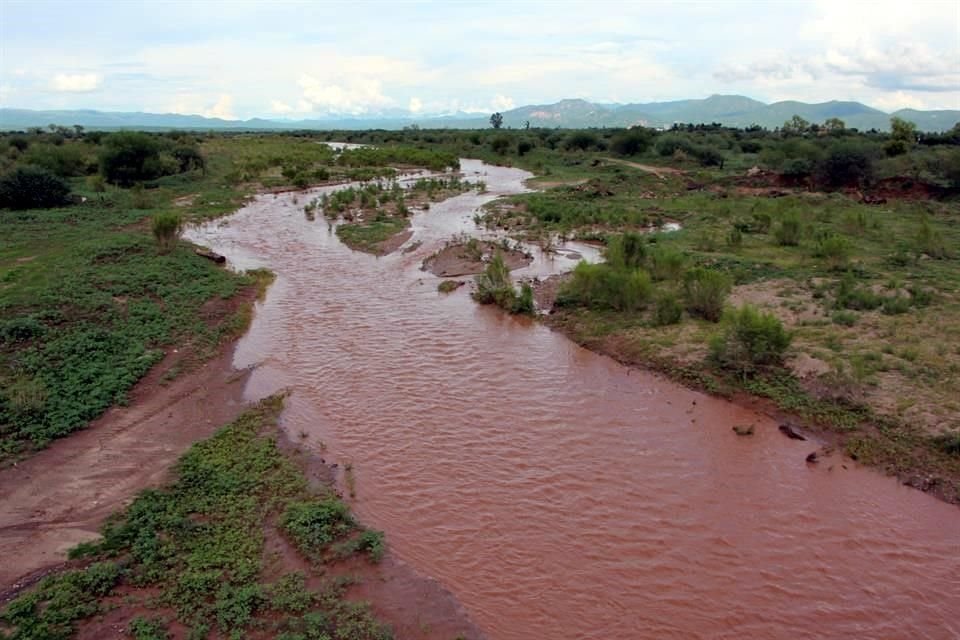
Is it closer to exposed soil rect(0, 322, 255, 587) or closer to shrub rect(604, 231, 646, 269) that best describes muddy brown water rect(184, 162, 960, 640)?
exposed soil rect(0, 322, 255, 587)

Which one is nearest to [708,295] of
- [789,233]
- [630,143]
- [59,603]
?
[789,233]

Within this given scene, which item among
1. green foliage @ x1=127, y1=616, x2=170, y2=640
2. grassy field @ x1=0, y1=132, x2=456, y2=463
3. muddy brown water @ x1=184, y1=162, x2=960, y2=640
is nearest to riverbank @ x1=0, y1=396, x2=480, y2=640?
green foliage @ x1=127, y1=616, x2=170, y2=640

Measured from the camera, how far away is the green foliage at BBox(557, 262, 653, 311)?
15.8 m

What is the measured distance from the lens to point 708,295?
1496 cm

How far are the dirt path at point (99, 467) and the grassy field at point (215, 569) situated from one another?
491 millimetres

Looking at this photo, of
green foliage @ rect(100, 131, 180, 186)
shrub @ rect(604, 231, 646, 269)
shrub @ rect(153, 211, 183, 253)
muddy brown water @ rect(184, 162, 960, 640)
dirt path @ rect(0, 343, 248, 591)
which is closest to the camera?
muddy brown water @ rect(184, 162, 960, 640)

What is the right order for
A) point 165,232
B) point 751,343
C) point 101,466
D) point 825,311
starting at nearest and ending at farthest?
point 101,466 < point 751,343 < point 825,311 < point 165,232

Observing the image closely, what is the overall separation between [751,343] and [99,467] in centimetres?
1180

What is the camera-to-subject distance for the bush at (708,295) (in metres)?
14.9

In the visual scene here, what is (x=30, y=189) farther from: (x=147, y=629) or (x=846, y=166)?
(x=846, y=166)

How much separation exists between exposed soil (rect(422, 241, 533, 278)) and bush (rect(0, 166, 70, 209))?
60.3 feet

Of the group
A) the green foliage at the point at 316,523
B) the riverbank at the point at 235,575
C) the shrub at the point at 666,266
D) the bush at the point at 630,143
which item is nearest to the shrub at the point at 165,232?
the riverbank at the point at 235,575

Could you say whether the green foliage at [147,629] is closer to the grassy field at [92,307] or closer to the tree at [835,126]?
the grassy field at [92,307]

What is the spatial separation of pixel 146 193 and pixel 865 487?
33723mm
